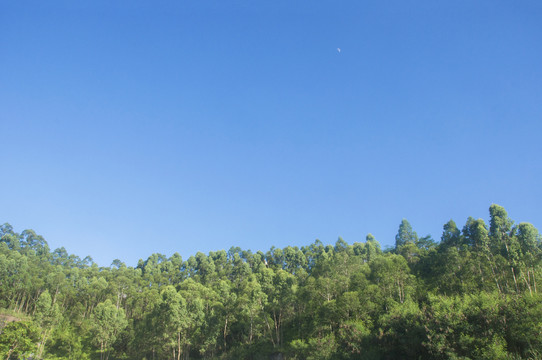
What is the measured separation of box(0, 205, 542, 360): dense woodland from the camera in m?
34.7

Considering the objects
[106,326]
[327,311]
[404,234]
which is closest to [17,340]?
[106,326]

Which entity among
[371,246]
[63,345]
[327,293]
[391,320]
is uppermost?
[371,246]

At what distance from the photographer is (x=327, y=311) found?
52.9 m

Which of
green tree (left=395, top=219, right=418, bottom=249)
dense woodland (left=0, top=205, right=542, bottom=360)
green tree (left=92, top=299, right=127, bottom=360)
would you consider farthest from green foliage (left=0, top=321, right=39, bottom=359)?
green tree (left=395, top=219, right=418, bottom=249)

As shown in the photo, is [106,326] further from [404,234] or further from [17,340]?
[404,234]

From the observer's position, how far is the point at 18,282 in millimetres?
89812

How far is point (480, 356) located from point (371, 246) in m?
77.1

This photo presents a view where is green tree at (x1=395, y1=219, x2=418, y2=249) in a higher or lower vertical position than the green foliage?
higher

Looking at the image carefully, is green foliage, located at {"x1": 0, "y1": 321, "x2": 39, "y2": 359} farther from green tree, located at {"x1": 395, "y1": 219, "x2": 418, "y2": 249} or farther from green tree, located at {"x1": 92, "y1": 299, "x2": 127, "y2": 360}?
green tree, located at {"x1": 395, "y1": 219, "x2": 418, "y2": 249}

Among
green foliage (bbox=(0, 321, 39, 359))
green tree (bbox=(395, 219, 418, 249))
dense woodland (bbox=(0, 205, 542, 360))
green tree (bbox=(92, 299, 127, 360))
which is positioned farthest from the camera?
green tree (bbox=(395, 219, 418, 249))

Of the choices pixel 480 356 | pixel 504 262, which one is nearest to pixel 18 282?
pixel 480 356

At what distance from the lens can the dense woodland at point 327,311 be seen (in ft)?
114

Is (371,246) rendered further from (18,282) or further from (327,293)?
(18,282)

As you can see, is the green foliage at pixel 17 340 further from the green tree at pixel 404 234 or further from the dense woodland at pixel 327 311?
the green tree at pixel 404 234
